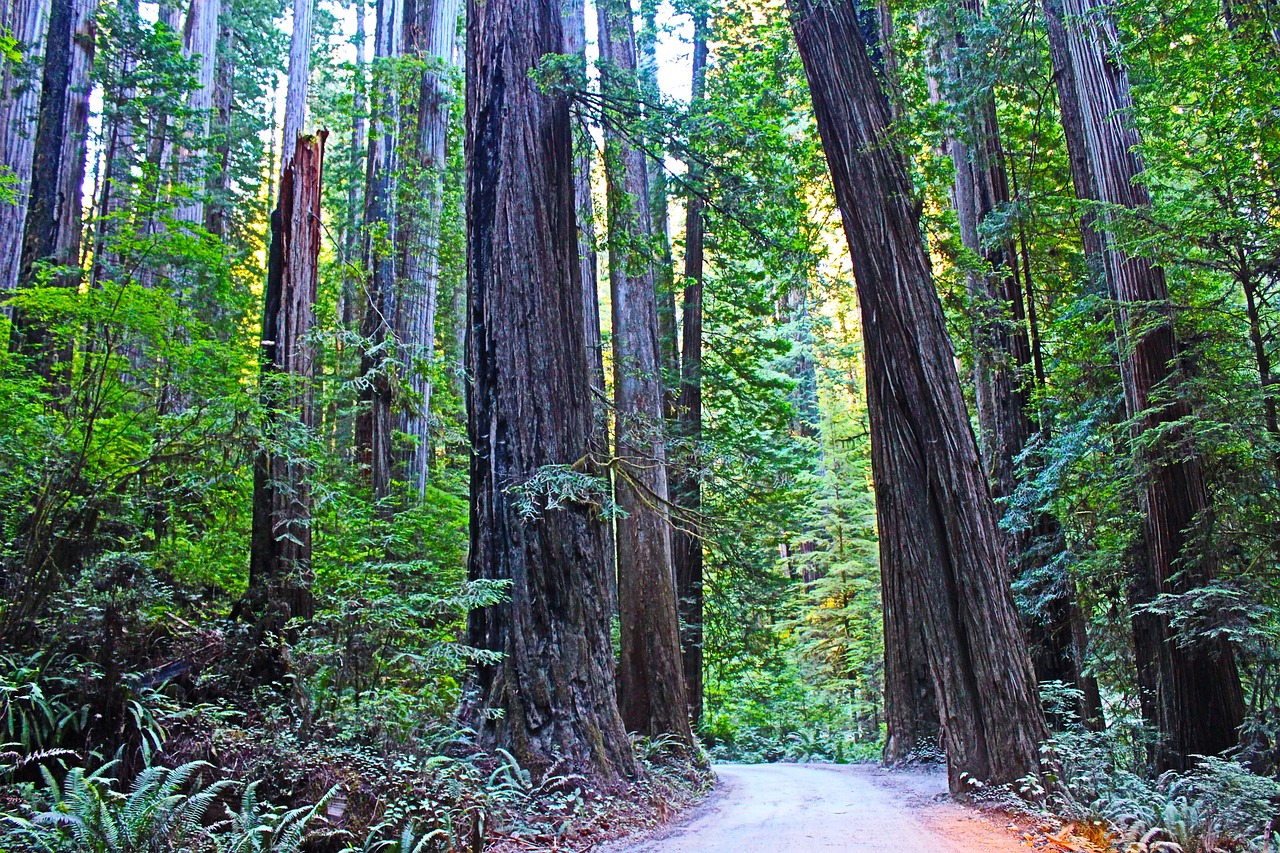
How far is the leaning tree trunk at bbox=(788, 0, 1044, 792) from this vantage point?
6.76 m

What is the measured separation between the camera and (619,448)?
11.0m

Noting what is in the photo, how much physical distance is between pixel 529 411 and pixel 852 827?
12.9 ft

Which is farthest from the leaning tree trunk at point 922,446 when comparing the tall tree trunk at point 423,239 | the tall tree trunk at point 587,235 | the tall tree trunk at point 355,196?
the tall tree trunk at point 355,196

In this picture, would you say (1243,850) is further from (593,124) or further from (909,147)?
(593,124)

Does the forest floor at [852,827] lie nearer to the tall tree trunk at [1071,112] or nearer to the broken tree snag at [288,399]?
the broken tree snag at [288,399]

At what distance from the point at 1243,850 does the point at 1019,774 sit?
1.96 m

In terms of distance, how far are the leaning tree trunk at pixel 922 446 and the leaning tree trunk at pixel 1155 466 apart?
1579 mm

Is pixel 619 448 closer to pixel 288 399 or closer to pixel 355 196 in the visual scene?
pixel 288 399

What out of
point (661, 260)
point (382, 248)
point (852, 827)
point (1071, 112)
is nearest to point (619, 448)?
point (661, 260)

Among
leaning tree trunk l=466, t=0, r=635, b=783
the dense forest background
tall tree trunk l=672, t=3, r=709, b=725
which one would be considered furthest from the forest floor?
tall tree trunk l=672, t=3, r=709, b=725

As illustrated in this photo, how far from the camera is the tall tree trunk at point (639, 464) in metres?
9.00

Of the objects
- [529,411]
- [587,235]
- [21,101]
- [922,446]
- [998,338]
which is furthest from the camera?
[21,101]

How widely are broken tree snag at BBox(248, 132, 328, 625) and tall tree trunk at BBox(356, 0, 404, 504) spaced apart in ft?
5.48

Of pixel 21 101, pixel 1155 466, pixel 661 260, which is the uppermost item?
pixel 21 101
